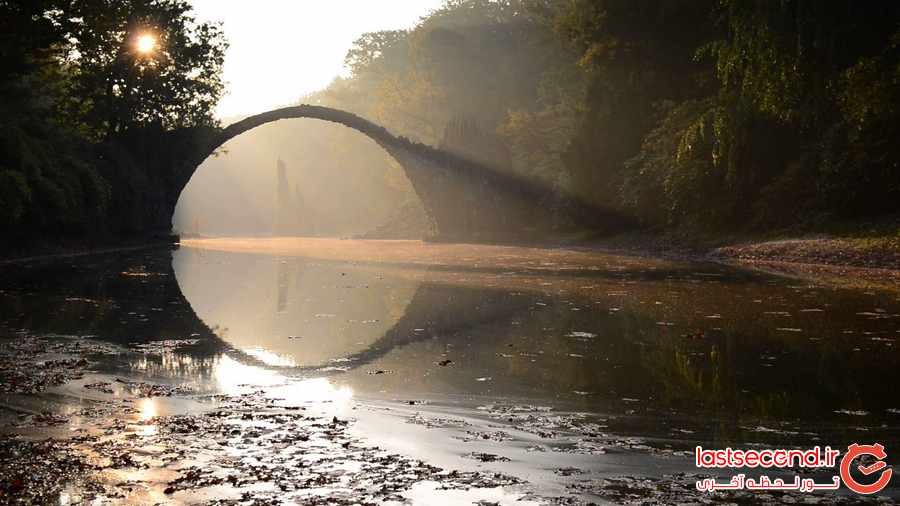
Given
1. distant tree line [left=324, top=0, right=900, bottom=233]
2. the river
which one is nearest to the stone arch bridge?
distant tree line [left=324, top=0, right=900, bottom=233]

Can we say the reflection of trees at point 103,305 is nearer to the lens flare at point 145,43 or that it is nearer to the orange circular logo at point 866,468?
the orange circular logo at point 866,468

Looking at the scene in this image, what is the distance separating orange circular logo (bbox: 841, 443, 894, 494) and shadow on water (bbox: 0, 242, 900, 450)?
0.31 metres

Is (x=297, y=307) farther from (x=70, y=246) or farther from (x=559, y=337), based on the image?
(x=70, y=246)

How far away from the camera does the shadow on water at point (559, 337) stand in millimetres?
7473

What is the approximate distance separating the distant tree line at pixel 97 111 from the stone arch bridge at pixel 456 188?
131 inches

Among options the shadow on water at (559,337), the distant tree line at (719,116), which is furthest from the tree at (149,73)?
the shadow on water at (559,337)

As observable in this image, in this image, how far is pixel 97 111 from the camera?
43031 millimetres

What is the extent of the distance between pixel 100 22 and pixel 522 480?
2591cm

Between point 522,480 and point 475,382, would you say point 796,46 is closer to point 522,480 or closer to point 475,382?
point 475,382

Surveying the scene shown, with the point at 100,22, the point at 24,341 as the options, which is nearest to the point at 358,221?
the point at 100,22

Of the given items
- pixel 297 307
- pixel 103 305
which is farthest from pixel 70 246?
→ pixel 297 307

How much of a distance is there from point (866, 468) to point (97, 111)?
1698 inches

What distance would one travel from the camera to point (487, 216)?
178 ft

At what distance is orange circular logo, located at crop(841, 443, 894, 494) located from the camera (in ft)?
16.5
